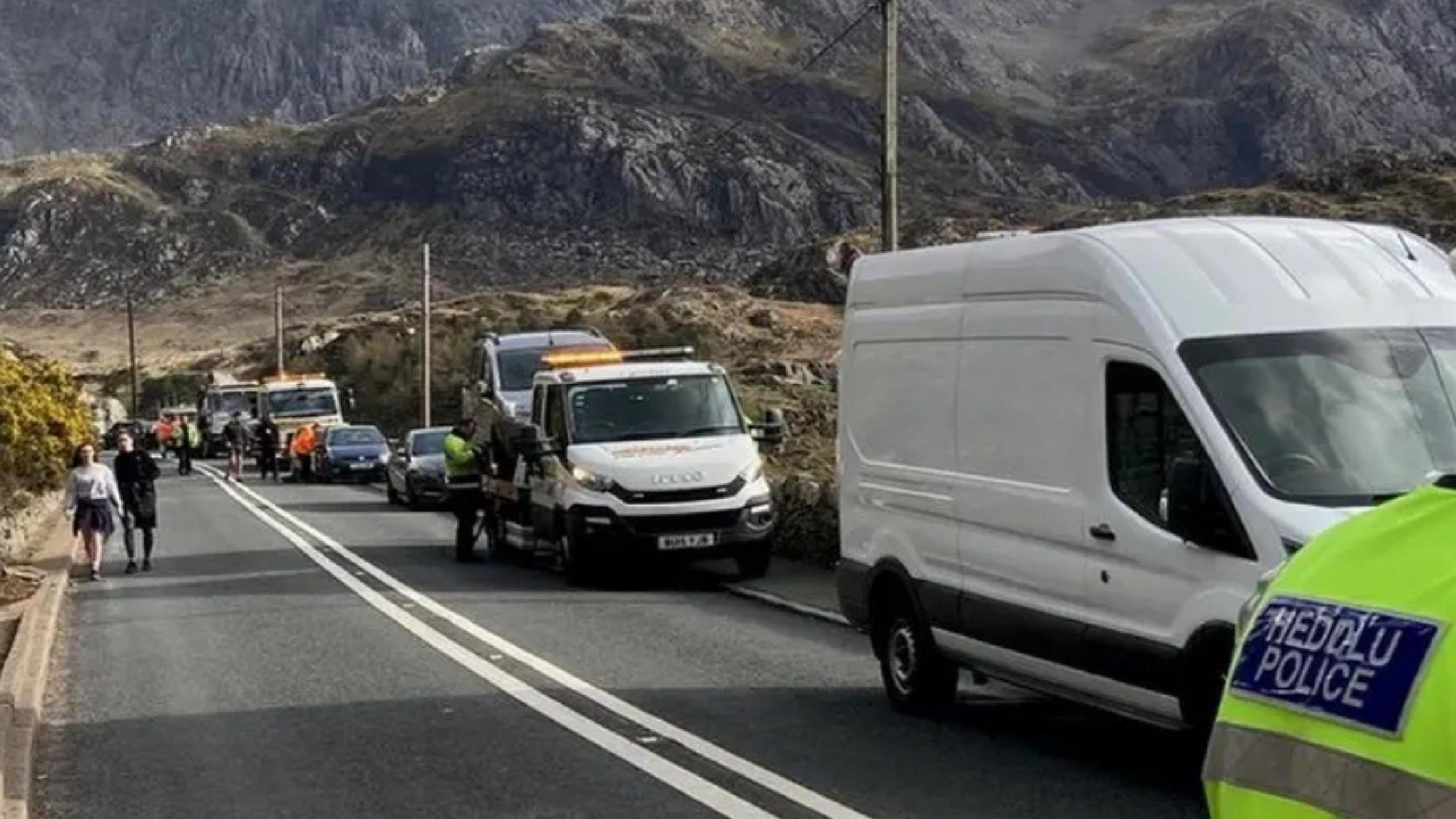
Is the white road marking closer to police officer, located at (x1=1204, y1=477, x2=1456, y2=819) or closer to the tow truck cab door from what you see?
the tow truck cab door

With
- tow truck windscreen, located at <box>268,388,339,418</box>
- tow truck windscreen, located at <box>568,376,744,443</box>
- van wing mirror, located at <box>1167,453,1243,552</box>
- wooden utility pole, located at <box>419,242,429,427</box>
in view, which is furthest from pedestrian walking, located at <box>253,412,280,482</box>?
van wing mirror, located at <box>1167,453,1243,552</box>

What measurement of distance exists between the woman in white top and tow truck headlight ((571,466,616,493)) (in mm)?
6038

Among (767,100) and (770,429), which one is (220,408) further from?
(767,100)

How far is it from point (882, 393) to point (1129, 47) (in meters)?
193

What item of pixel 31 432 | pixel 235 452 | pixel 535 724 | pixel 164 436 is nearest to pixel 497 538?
pixel 31 432

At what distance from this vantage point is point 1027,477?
31.8ft

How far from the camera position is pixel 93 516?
22.4 m

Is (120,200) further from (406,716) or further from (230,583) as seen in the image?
(406,716)

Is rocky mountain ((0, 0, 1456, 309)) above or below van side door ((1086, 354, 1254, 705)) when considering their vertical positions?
above

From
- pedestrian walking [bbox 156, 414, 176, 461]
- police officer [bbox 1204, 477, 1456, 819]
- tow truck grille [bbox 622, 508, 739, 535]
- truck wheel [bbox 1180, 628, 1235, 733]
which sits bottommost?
pedestrian walking [bbox 156, 414, 176, 461]

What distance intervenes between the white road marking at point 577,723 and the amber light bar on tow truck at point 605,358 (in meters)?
4.66

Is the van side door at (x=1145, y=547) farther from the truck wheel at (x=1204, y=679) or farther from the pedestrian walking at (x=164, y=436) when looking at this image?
the pedestrian walking at (x=164, y=436)

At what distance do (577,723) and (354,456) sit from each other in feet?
117

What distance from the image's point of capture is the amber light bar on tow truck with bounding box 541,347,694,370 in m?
23.4
